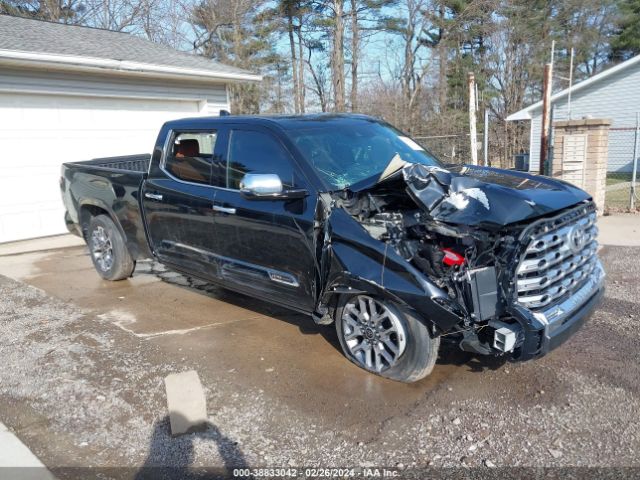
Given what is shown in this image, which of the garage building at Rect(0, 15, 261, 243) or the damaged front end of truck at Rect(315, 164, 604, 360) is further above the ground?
the garage building at Rect(0, 15, 261, 243)

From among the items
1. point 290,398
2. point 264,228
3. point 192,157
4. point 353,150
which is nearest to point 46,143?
point 192,157

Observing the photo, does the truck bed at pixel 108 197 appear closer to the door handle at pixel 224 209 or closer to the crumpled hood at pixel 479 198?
the door handle at pixel 224 209

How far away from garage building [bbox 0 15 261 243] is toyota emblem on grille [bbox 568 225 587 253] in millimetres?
9033

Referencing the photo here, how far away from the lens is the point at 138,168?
7.73m

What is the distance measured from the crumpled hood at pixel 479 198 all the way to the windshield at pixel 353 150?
257 mm

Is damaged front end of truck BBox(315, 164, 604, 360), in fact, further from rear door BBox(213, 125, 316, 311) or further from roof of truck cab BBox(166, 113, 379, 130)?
roof of truck cab BBox(166, 113, 379, 130)

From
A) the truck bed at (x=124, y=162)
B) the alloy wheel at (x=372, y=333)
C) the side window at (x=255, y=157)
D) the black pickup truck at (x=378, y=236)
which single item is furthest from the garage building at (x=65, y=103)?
the alloy wheel at (x=372, y=333)

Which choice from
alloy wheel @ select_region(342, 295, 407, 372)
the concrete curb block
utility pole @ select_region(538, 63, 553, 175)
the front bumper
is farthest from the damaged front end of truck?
utility pole @ select_region(538, 63, 553, 175)

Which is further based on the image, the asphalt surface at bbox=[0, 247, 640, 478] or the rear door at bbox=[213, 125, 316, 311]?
the rear door at bbox=[213, 125, 316, 311]

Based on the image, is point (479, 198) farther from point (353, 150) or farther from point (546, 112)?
point (546, 112)

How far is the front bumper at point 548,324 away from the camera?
3.12 m

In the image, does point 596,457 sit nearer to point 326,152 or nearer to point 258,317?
point 326,152

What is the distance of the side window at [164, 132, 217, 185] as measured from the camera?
4834mm

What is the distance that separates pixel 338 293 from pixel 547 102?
705 centimetres
